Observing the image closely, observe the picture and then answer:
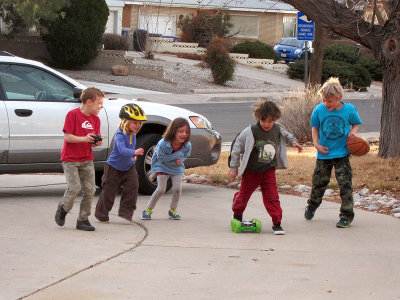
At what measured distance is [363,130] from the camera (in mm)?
19734

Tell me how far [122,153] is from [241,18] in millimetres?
50723

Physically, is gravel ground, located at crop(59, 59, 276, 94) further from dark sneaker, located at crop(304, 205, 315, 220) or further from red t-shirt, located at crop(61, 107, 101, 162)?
red t-shirt, located at crop(61, 107, 101, 162)

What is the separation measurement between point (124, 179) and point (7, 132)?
1697 mm

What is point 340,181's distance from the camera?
827 cm

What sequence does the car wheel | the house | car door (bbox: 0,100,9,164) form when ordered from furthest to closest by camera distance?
1. the house
2. the car wheel
3. car door (bbox: 0,100,9,164)

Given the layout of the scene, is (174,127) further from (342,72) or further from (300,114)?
(342,72)

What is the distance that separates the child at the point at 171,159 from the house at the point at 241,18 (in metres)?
41.1

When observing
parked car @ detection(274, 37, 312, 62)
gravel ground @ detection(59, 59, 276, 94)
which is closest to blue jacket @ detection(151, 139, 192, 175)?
gravel ground @ detection(59, 59, 276, 94)

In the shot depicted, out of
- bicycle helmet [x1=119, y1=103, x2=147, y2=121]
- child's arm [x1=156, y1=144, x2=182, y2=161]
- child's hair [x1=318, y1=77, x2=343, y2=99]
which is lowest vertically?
child's arm [x1=156, y1=144, x2=182, y2=161]

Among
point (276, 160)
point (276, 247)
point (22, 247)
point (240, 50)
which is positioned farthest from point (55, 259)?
point (240, 50)

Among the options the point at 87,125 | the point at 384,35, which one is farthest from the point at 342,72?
the point at 87,125

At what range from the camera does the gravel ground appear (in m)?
32.4

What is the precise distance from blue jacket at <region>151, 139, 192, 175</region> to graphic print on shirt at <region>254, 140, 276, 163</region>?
98 centimetres

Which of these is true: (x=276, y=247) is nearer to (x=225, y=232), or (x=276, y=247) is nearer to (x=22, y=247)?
(x=225, y=232)
